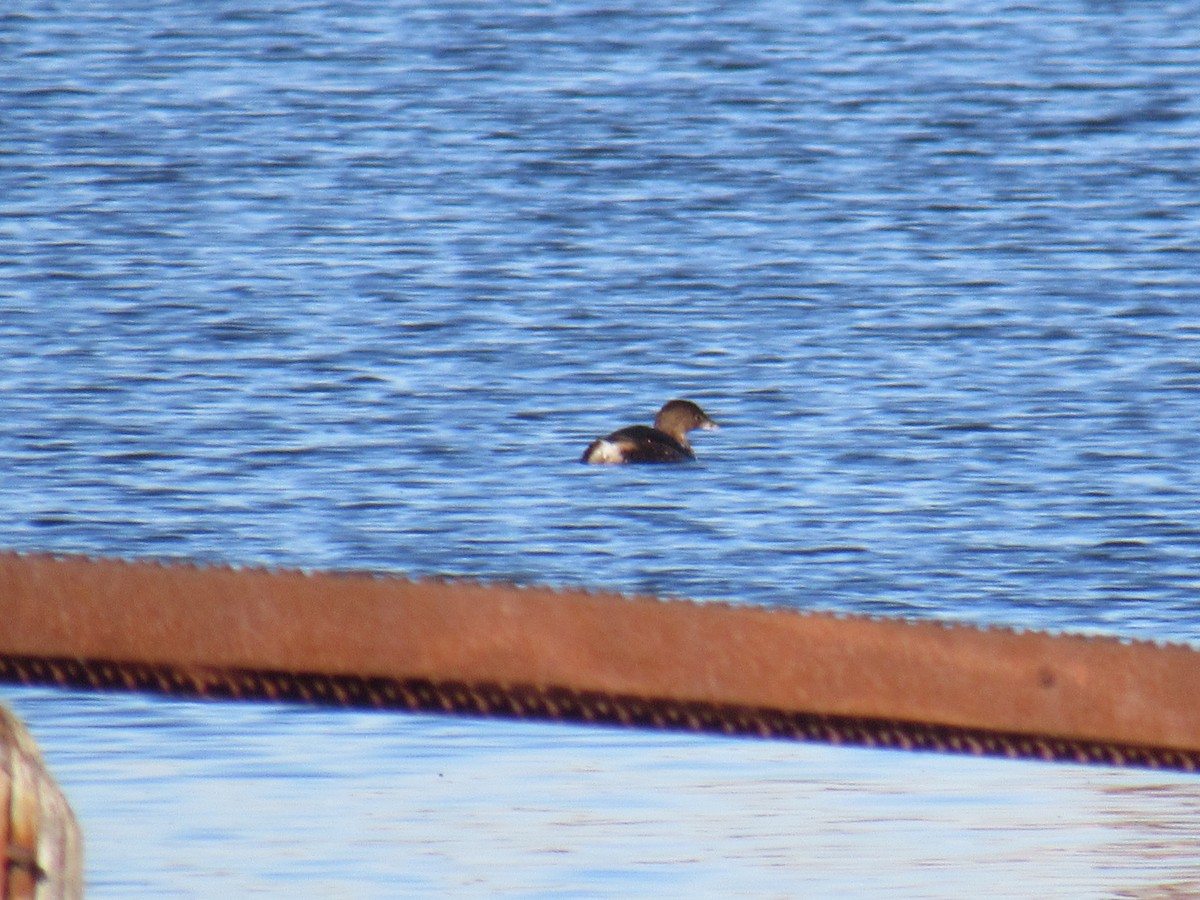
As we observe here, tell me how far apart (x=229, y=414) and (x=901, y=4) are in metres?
18.8

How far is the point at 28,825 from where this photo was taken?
7.93 ft

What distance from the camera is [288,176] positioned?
21891 mm

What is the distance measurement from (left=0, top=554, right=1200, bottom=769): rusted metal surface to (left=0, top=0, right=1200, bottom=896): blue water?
288cm

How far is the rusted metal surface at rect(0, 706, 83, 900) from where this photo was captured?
240cm

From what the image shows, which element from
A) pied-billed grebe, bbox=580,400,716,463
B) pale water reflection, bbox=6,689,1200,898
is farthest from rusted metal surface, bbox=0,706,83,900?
pied-billed grebe, bbox=580,400,716,463

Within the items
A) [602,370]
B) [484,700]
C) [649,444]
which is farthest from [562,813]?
[602,370]

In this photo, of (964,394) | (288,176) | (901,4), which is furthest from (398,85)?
(964,394)

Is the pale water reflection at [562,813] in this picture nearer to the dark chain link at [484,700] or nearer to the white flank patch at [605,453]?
the dark chain link at [484,700]

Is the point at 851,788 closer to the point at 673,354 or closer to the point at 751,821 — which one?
the point at 751,821

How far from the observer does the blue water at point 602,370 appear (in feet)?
20.1

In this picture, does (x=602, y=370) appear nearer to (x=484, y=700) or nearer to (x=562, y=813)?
(x=562, y=813)

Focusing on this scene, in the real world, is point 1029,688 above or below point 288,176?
above

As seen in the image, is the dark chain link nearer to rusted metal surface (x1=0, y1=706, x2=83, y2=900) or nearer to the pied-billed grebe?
rusted metal surface (x1=0, y1=706, x2=83, y2=900)

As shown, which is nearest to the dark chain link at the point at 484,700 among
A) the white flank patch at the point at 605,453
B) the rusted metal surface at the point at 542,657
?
the rusted metal surface at the point at 542,657
